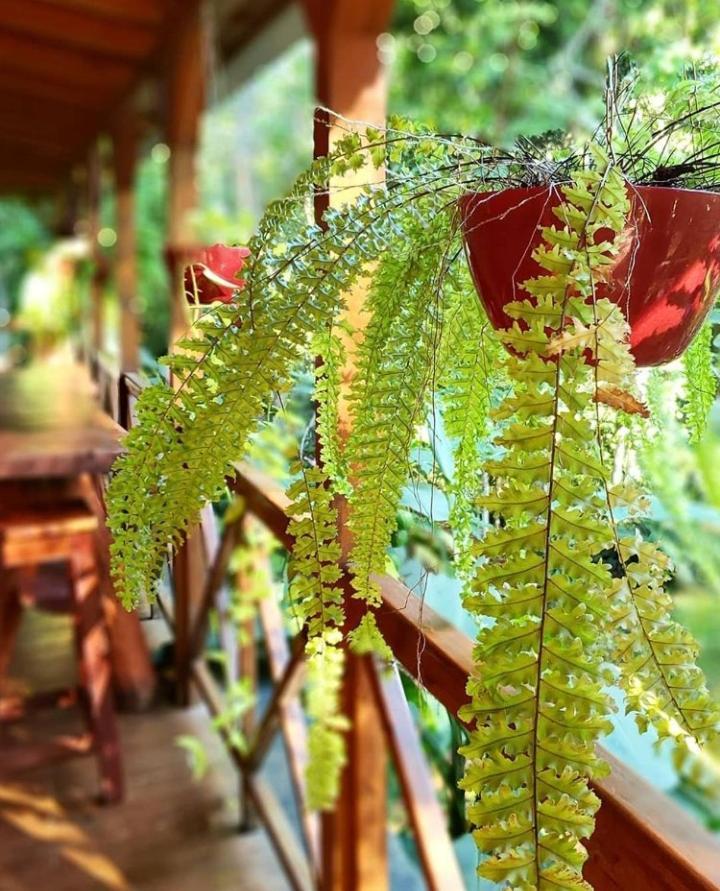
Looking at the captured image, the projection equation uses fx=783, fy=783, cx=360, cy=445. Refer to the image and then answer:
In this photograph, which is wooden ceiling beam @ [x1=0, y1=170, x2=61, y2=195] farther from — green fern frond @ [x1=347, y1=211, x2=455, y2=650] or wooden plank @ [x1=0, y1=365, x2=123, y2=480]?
green fern frond @ [x1=347, y1=211, x2=455, y2=650]

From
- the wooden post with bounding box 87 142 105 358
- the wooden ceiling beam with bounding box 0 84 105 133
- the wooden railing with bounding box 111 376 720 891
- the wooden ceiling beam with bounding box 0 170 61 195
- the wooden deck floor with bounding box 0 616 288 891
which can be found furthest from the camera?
the wooden ceiling beam with bounding box 0 170 61 195

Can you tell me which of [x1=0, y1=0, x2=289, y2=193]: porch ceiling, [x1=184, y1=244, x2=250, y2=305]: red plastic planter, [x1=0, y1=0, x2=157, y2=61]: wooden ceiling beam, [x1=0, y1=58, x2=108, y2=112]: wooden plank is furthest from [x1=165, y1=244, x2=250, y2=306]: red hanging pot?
[x1=0, y1=58, x2=108, y2=112]: wooden plank

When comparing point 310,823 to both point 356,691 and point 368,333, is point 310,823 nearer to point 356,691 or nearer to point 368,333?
point 356,691

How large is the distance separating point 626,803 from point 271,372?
1.14 ft

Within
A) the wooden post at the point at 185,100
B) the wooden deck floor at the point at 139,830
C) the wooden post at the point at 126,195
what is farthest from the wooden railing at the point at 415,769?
the wooden post at the point at 126,195

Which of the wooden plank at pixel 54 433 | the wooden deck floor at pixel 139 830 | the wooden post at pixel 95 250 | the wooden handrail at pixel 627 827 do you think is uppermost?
the wooden post at pixel 95 250

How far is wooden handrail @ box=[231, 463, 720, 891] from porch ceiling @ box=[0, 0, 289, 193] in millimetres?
2988

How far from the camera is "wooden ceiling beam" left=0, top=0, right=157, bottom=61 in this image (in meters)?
3.38

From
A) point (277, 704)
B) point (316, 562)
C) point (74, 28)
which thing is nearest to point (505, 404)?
point (316, 562)

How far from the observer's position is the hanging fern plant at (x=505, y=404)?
1.16 feet

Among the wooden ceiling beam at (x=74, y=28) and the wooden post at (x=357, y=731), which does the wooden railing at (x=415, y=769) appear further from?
the wooden ceiling beam at (x=74, y=28)

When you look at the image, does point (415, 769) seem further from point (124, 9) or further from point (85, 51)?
point (85, 51)

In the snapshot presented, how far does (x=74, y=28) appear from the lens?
11.5 feet

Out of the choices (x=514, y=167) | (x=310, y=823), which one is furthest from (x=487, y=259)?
(x=310, y=823)
